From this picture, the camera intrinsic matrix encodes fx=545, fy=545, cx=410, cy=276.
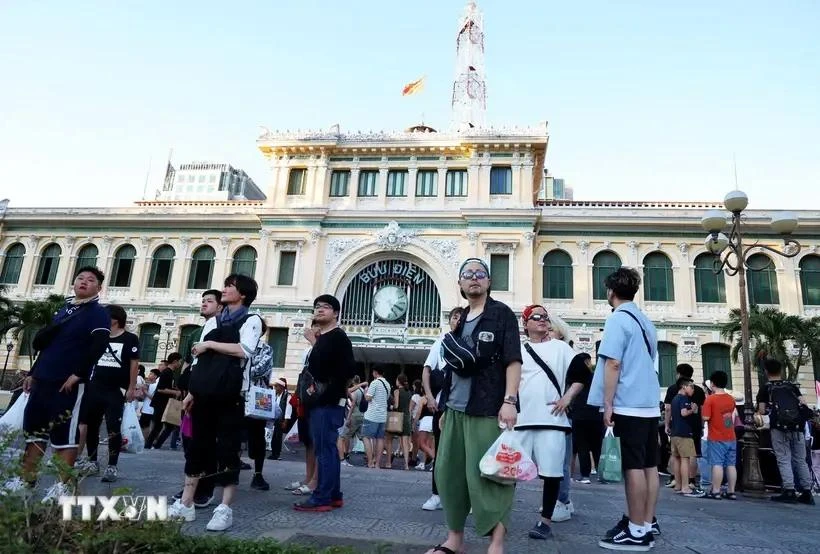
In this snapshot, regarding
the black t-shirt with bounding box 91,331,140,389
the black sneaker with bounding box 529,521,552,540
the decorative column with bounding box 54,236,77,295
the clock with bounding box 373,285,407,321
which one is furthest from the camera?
the decorative column with bounding box 54,236,77,295

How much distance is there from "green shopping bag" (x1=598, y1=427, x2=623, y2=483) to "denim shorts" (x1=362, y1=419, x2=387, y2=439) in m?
3.68

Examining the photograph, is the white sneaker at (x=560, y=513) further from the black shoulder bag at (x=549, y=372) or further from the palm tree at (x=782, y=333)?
the palm tree at (x=782, y=333)

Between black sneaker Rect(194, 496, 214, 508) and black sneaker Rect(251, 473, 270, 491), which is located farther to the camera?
black sneaker Rect(251, 473, 270, 491)

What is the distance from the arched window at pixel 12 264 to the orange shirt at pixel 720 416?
29.2 meters

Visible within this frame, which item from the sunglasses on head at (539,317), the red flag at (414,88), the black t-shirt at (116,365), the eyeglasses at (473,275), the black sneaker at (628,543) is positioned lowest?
the black sneaker at (628,543)

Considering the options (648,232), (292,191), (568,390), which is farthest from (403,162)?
(568,390)

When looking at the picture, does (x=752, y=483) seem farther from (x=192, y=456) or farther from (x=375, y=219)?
(x=375, y=219)

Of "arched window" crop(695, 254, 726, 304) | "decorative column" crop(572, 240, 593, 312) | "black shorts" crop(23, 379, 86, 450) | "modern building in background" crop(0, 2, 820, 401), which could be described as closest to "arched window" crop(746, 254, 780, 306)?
"modern building in background" crop(0, 2, 820, 401)

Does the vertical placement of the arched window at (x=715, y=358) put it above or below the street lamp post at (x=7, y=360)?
above

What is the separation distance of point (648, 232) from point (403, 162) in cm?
1059

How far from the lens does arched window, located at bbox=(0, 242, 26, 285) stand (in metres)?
26.1

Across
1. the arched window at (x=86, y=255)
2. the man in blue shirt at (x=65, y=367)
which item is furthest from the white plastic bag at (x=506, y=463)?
the arched window at (x=86, y=255)

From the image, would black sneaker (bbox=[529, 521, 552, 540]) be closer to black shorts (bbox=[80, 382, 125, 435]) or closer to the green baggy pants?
the green baggy pants

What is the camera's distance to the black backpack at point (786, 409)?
26.0 feet
